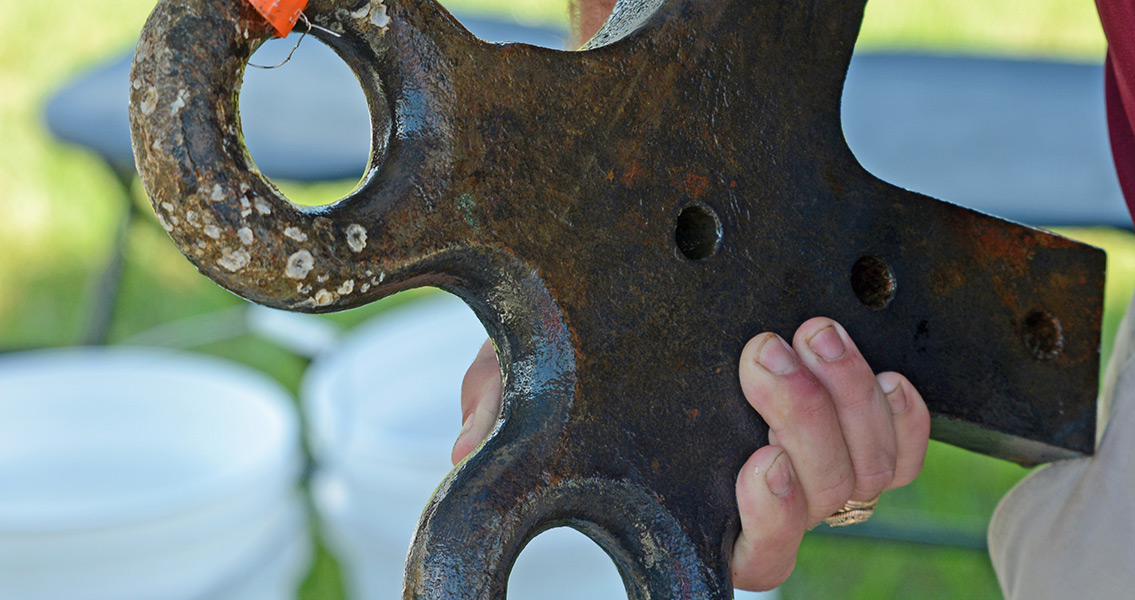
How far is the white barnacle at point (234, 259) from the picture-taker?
367mm

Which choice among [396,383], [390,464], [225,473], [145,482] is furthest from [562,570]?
[145,482]

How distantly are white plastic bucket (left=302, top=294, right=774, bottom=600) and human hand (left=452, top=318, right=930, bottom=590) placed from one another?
0.50 m

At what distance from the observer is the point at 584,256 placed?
435mm

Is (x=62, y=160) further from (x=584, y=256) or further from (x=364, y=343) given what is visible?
(x=584, y=256)

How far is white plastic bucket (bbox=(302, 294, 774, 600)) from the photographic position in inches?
48.5

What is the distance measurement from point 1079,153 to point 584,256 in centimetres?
146

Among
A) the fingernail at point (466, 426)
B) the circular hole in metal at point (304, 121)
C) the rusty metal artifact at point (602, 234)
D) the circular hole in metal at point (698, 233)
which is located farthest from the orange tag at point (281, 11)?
the circular hole in metal at point (304, 121)

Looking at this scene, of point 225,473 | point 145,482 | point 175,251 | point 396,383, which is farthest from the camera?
point 175,251

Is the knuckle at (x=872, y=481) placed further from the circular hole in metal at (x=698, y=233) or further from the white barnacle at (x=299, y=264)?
the white barnacle at (x=299, y=264)

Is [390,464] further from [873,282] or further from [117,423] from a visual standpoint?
[873,282]

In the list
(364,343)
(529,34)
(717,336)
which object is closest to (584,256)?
(717,336)

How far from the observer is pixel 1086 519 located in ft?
2.11

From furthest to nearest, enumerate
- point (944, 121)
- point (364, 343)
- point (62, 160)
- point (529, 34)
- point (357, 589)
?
point (62, 160) < point (529, 34) < point (944, 121) < point (364, 343) < point (357, 589)

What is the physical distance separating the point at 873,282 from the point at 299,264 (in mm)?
298
